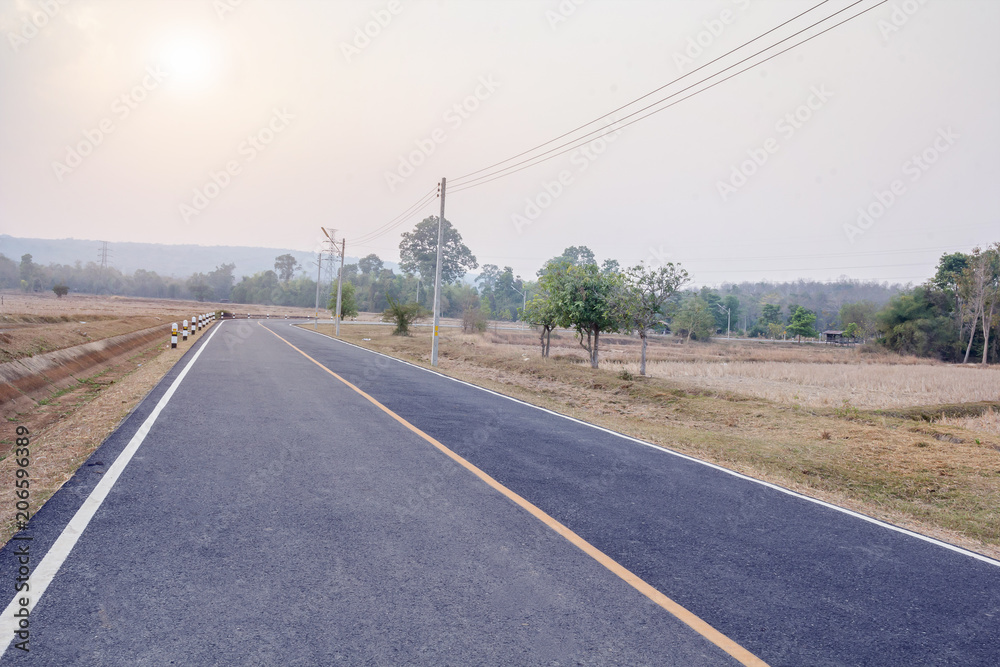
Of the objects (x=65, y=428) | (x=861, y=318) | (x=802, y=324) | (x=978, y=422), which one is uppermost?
(x=861, y=318)

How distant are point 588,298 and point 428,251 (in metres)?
107

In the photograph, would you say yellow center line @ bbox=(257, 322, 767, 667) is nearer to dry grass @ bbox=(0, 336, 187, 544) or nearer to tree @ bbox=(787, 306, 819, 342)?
dry grass @ bbox=(0, 336, 187, 544)

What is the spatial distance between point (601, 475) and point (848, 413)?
11.0m

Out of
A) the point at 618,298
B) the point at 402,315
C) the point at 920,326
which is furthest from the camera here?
the point at 920,326

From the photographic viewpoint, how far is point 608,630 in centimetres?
334

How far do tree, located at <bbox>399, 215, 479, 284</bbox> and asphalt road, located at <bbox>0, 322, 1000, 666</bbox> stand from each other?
119174 mm

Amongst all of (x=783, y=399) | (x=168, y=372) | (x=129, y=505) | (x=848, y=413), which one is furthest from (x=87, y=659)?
(x=783, y=399)

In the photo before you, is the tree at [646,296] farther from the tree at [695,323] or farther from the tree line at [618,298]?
the tree at [695,323]

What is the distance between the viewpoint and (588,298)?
82.9ft

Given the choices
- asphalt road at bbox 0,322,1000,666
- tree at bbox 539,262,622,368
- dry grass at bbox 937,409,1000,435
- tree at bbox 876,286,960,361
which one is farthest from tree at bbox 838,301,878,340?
asphalt road at bbox 0,322,1000,666

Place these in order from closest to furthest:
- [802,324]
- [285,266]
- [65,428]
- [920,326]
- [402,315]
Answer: [65,428] → [402,315] → [920,326] → [802,324] → [285,266]

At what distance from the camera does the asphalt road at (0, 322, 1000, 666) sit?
313 cm

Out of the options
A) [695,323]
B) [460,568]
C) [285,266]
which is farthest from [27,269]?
[460,568]

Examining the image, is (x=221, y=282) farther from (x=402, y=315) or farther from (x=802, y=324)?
(x=802, y=324)
